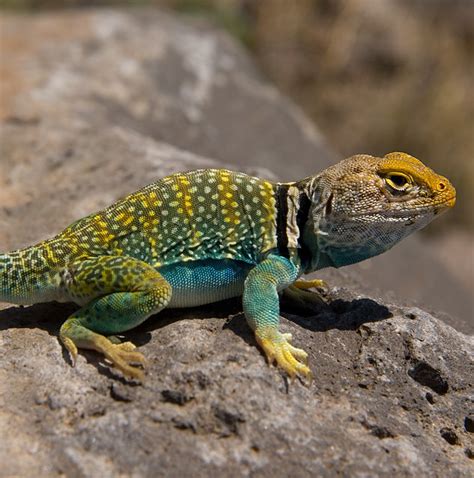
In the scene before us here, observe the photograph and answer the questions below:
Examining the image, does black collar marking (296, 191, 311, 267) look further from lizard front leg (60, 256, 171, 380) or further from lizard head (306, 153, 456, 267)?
lizard front leg (60, 256, 171, 380)

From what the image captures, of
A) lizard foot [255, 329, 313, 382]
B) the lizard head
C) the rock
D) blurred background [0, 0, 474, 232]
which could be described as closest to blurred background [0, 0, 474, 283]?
blurred background [0, 0, 474, 232]

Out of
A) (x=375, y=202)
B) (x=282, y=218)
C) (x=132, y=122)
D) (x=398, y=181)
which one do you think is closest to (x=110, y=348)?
(x=282, y=218)

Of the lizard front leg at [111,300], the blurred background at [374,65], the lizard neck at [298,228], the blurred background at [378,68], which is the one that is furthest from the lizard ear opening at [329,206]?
the blurred background at [374,65]

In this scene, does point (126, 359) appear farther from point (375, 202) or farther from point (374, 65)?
point (374, 65)

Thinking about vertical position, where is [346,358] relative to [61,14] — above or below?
above

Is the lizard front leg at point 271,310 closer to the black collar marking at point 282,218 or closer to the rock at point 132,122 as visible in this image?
the black collar marking at point 282,218

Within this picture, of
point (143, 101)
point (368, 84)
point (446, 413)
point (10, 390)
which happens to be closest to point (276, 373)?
point (446, 413)

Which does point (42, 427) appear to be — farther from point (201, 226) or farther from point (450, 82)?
point (450, 82)
